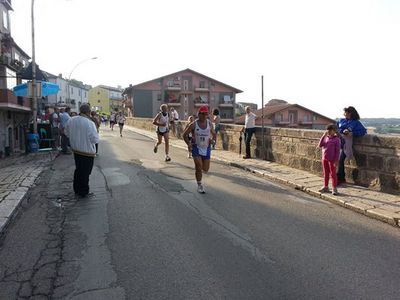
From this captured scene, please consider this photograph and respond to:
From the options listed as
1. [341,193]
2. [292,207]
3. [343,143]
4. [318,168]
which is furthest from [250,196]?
[318,168]

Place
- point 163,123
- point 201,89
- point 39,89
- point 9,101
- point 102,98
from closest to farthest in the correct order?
point 163,123, point 39,89, point 9,101, point 201,89, point 102,98

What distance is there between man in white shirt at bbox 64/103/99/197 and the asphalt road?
35cm

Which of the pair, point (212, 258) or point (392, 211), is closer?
point (212, 258)

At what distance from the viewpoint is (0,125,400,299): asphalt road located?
11.6 feet

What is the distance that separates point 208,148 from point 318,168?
131 inches

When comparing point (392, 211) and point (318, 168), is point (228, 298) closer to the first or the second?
point (392, 211)

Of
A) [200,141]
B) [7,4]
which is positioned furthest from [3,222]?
[7,4]

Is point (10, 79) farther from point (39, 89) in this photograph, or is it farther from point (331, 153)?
point (331, 153)

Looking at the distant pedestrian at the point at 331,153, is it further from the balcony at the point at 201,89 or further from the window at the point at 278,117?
the balcony at the point at 201,89

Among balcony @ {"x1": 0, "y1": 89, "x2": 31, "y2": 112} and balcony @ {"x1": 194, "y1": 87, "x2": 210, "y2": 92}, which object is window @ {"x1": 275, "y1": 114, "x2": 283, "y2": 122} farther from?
balcony @ {"x1": 0, "y1": 89, "x2": 31, "y2": 112}

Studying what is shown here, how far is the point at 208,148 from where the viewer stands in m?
7.65

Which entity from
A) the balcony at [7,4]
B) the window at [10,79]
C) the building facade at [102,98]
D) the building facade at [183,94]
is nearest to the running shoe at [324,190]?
the window at [10,79]

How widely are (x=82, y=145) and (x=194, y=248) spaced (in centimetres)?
352

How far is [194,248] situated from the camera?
4508 millimetres
